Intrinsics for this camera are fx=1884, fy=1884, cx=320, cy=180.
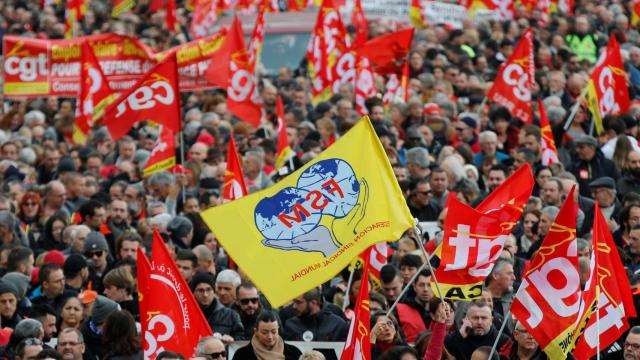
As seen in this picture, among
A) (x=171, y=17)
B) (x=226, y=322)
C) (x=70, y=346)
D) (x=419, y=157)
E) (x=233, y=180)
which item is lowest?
(x=171, y=17)

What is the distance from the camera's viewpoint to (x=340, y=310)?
44.5ft

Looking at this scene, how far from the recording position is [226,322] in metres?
13.4

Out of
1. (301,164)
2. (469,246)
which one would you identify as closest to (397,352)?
(469,246)

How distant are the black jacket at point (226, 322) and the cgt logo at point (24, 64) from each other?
7.57 m

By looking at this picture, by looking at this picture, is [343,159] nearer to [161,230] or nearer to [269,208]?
[269,208]

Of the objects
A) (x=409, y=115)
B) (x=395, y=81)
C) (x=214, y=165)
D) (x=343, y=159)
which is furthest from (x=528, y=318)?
(x=395, y=81)

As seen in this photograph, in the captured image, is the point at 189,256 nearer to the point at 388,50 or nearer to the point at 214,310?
the point at 214,310

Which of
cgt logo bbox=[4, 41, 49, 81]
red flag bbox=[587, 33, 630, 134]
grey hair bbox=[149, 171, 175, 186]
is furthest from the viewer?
cgt logo bbox=[4, 41, 49, 81]

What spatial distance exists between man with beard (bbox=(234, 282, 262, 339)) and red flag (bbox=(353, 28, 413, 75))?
8.95m

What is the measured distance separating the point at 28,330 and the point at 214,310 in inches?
58.1

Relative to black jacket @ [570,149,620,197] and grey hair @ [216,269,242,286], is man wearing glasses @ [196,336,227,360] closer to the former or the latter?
grey hair @ [216,269,242,286]

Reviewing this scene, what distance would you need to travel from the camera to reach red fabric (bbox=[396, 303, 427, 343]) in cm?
1352

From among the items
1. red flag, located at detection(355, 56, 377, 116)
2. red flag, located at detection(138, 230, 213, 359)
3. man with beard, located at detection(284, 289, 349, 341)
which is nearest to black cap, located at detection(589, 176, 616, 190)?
man with beard, located at detection(284, 289, 349, 341)

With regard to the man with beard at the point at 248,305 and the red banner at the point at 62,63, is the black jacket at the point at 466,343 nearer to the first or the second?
the man with beard at the point at 248,305
